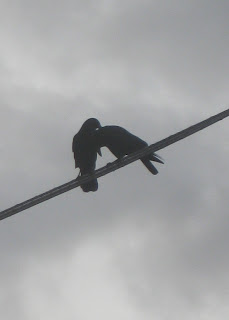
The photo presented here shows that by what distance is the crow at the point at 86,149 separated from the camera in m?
10.3

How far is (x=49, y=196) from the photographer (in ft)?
21.7

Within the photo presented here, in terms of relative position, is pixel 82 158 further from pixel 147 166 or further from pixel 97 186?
pixel 147 166

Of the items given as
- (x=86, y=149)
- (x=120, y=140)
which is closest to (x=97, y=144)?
(x=86, y=149)

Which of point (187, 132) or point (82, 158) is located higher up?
point (82, 158)

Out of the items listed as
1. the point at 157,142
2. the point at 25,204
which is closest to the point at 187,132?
the point at 157,142

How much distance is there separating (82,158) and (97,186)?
0.47m

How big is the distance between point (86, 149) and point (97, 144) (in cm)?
18

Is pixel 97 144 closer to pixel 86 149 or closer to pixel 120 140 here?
pixel 86 149

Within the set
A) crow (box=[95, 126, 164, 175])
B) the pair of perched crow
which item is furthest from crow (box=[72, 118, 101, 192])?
crow (box=[95, 126, 164, 175])

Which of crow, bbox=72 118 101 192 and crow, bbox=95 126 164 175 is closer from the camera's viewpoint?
crow, bbox=95 126 164 175

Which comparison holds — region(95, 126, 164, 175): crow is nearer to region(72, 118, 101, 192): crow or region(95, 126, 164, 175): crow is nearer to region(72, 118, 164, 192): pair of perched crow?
region(72, 118, 164, 192): pair of perched crow

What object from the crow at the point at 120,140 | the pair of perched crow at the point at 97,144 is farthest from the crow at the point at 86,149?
the crow at the point at 120,140

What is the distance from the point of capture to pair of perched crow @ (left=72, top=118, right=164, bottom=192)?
9773 mm

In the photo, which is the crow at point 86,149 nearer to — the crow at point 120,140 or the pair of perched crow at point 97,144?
the pair of perched crow at point 97,144
